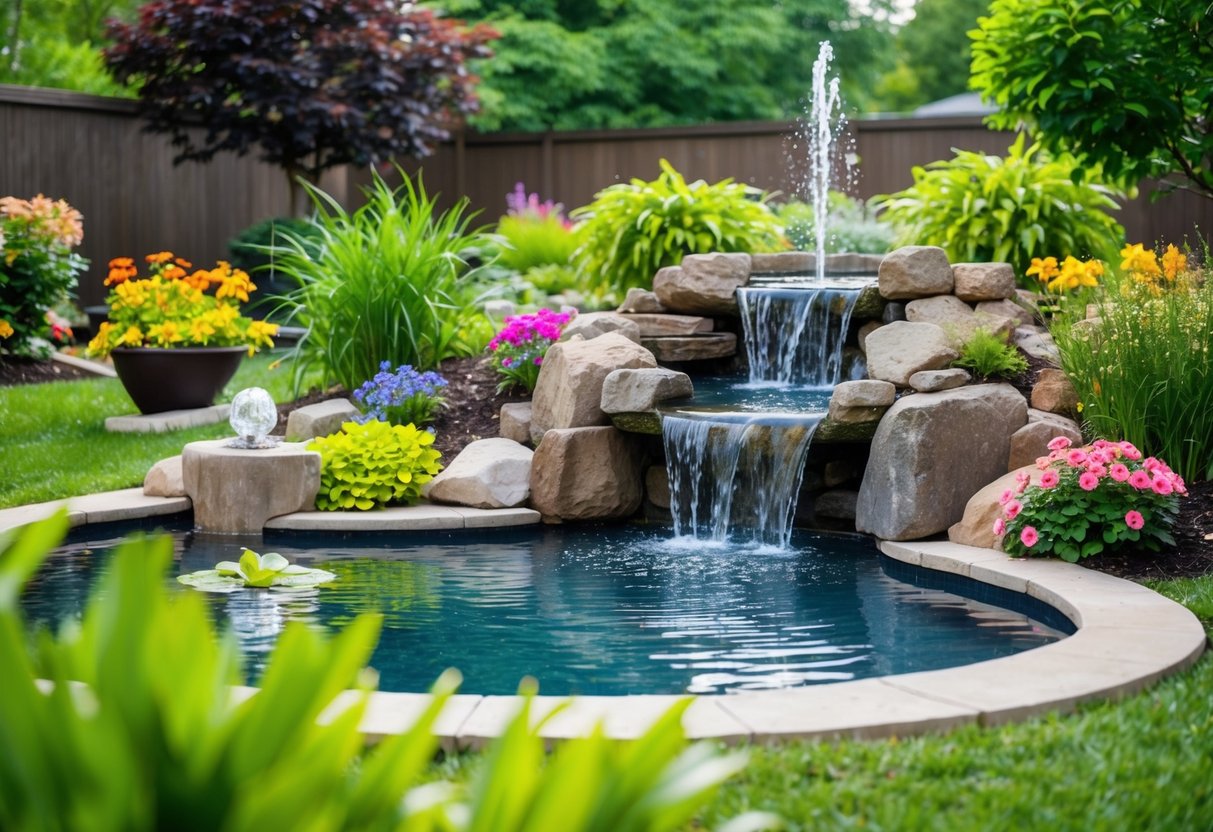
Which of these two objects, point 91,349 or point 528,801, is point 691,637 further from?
point 91,349

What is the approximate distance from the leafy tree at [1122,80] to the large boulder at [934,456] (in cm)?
168

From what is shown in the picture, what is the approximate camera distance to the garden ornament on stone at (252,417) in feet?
22.0

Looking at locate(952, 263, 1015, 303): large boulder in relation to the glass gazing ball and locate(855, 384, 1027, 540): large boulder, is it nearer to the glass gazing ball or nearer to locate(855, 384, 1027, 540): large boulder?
locate(855, 384, 1027, 540): large boulder

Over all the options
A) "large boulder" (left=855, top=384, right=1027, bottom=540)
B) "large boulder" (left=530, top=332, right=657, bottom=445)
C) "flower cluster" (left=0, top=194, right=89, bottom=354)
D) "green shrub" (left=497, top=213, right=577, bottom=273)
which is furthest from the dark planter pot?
"large boulder" (left=855, top=384, right=1027, bottom=540)

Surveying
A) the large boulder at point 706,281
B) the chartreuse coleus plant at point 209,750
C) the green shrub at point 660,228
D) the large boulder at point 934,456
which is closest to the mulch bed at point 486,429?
the large boulder at point 934,456

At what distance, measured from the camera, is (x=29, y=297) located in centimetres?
1057

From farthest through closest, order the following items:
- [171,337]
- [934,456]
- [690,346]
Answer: [171,337], [690,346], [934,456]

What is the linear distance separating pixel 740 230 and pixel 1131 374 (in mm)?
4283

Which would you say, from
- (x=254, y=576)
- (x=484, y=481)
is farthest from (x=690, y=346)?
(x=254, y=576)

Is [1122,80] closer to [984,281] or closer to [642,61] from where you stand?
[984,281]

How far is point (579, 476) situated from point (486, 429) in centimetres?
111

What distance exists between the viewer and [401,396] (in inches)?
301

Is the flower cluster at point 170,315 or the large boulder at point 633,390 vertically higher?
the flower cluster at point 170,315

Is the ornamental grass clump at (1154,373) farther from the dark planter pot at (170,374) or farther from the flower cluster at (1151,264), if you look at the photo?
the dark planter pot at (170,374)
